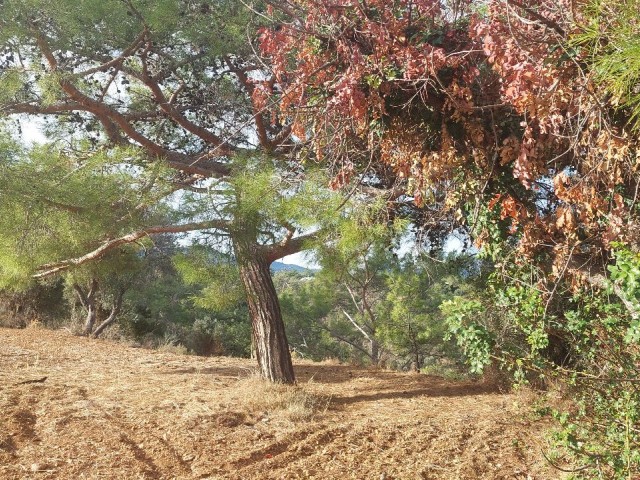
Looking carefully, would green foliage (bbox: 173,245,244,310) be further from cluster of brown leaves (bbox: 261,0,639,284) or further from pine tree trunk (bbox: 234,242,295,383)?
cluster of brown leaves (bbox: 261,0,639,284)

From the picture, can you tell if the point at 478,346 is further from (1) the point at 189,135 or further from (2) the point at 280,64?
(1) the point at 189,135

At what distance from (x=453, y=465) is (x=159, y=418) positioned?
7.71 feet

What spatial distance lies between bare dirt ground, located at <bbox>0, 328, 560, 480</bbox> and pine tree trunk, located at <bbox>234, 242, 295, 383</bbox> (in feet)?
0.94

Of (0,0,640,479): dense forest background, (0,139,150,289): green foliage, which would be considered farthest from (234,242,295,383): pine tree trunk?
(0,139,150,289): green foliage

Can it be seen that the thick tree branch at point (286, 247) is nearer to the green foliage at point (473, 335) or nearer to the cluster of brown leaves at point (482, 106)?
the cluster of brown leaves at point (482, 106)

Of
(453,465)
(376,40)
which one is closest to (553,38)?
(376,40)

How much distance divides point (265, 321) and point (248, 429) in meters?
1.79

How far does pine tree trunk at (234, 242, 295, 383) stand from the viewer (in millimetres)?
5992

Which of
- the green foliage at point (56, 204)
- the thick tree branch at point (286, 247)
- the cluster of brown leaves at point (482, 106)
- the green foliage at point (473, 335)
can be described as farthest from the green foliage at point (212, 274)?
the green foliage at point (473, 335)

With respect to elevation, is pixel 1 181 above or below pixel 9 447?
above

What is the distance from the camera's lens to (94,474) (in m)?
3.31

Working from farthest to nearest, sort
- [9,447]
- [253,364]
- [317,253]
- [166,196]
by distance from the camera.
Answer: [253,364], [317,253], [166,196], [9,447]

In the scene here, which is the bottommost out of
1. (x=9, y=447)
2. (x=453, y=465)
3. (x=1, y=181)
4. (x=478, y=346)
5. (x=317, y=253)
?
(x=453, y=465)

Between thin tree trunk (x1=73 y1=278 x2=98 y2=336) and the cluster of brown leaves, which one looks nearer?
the cluster of brown leaves
